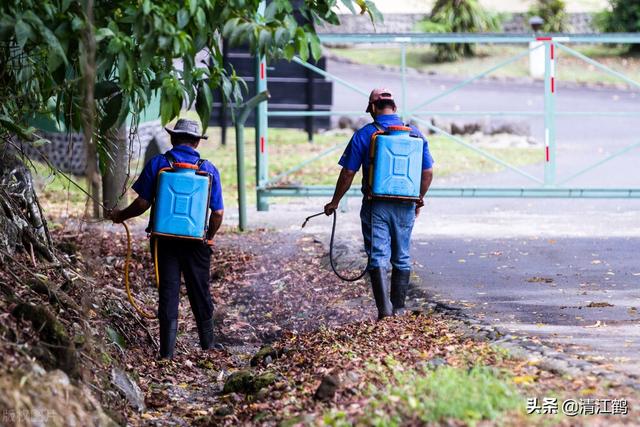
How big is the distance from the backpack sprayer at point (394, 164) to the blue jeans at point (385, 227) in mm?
115

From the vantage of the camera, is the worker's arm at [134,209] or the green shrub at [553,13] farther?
the green shrub at [553,13]

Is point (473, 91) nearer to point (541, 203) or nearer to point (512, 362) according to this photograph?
point (541, 203)

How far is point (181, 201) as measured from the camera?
755 centimetres

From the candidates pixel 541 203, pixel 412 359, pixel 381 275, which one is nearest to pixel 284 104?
pixel 541 203

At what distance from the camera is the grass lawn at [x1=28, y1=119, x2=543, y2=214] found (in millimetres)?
15508

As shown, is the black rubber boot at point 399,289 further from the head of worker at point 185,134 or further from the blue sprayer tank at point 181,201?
the head of worker at point 185,134

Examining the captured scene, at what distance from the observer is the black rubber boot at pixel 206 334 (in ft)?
26.9

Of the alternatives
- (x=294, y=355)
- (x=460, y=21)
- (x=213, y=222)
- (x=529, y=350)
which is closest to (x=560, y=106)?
(x=460, y=21)

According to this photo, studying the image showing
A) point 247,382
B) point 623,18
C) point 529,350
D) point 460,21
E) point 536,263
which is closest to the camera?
point 529,350

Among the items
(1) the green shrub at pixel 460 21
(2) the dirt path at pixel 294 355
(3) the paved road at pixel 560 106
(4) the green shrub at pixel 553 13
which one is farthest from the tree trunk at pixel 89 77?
(4) the green shrub at pixel 553 13

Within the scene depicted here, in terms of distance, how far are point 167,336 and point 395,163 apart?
6.11 feet

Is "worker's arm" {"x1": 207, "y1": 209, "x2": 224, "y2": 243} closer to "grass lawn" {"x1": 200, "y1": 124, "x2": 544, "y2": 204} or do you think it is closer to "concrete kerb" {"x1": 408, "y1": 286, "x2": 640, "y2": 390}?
"concrete kerb" {"x1": 408, "y1": 286, "x2": 640, "y2": 390}

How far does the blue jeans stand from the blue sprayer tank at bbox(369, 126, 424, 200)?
0.48 feet

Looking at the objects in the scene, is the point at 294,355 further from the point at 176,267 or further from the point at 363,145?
the point at 363,145
